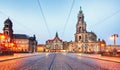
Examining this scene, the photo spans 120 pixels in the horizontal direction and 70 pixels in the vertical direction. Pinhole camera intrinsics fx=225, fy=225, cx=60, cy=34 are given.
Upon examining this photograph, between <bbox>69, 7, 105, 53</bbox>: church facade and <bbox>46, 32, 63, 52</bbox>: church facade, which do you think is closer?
<bbox>69, 7, 105, 53</bbox>: church facade

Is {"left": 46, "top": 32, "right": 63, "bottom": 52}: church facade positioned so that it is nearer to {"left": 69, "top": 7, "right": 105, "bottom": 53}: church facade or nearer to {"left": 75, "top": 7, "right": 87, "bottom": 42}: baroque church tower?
{"left": 69, "top": 7, "right": 105, "bottom": 53}: church facade

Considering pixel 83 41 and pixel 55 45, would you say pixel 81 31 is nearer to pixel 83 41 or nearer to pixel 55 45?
pixel 83 41

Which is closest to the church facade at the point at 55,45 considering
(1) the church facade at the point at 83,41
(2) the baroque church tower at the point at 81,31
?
(1) the church facade at the point at 83,41

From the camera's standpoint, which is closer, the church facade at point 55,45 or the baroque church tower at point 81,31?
the baroque church tower at point 81,31

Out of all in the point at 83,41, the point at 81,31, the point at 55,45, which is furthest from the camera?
the point at 55,45

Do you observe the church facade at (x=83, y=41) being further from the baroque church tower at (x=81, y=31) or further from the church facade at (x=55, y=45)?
the church facade at (x=55, y=45)

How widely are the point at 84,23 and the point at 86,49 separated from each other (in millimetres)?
16828

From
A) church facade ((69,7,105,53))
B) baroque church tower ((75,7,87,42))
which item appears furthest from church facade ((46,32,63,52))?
baroque church tower ((75,7,87,42))

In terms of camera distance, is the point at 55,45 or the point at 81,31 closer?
the point at 81,31

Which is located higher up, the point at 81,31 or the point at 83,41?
the point at 81,31

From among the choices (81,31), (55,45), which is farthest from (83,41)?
(55,45)

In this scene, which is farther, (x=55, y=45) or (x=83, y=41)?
(x=55, y=45)

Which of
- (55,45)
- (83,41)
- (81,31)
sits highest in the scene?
(81,31)

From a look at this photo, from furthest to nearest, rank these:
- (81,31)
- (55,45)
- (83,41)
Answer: (55,45) < (83,41) < (81,31)
